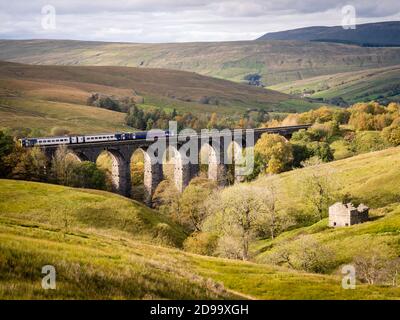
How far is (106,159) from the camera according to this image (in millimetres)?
116750

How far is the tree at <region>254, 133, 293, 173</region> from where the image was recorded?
10569 centimetres

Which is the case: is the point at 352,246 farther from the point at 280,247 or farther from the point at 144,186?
the point at 144,186

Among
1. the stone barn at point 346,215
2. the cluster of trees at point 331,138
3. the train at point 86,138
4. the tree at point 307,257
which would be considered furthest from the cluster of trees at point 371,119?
the tree at point 307,257

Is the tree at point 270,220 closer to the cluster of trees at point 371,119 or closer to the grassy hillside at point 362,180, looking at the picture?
the grassy hillside at point 362,180

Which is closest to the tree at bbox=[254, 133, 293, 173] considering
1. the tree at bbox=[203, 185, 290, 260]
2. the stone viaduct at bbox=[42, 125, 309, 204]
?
the stone viaduct at bbox=[42, 125, 309, 204]

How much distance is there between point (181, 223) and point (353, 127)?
81.8 metres

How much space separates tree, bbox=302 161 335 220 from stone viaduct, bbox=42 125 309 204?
2931 centimetres

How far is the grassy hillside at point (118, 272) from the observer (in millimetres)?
18578

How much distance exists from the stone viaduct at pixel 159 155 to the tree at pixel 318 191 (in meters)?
29.3

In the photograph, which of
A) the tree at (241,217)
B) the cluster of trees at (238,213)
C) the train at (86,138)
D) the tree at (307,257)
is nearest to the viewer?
the tree at (307,257)

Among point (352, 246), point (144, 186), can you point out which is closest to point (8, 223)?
point (352, 246)

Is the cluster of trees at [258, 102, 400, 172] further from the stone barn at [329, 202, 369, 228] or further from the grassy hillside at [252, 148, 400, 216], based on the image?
the stone barn at [329, 202, 369, 228]

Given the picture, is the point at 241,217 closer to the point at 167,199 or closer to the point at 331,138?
the point at 167,199
